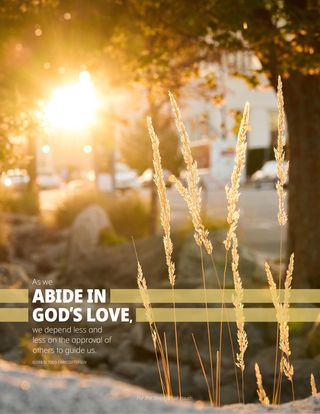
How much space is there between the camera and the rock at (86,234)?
15.6 meters

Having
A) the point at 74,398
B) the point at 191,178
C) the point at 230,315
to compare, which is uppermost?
the point at 191,178

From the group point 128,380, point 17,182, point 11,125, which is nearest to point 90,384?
point 11,125

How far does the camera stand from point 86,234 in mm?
15922

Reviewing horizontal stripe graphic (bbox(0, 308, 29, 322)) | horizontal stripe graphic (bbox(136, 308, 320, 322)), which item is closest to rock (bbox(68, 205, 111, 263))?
horizontal stripe graphic (bbox(0, 308, 29, 322))

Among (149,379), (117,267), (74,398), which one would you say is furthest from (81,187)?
(74,398)

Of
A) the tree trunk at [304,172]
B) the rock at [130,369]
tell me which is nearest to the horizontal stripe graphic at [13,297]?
the rock at [130,369]

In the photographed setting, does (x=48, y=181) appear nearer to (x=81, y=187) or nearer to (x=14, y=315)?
(x=81, y=187)

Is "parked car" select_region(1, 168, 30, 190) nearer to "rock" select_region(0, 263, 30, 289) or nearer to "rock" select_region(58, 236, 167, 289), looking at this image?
"rock" select_region(0, 263, 30, 289)

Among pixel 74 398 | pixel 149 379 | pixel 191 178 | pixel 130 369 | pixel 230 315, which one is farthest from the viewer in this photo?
pixel 230 315

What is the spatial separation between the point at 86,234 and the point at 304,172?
26.9 ft

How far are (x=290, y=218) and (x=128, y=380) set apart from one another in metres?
2.88

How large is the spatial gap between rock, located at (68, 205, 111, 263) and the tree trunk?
7365 mm

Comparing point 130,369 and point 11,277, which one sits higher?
point 11,277

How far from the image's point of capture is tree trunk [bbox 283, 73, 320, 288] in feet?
27.3
